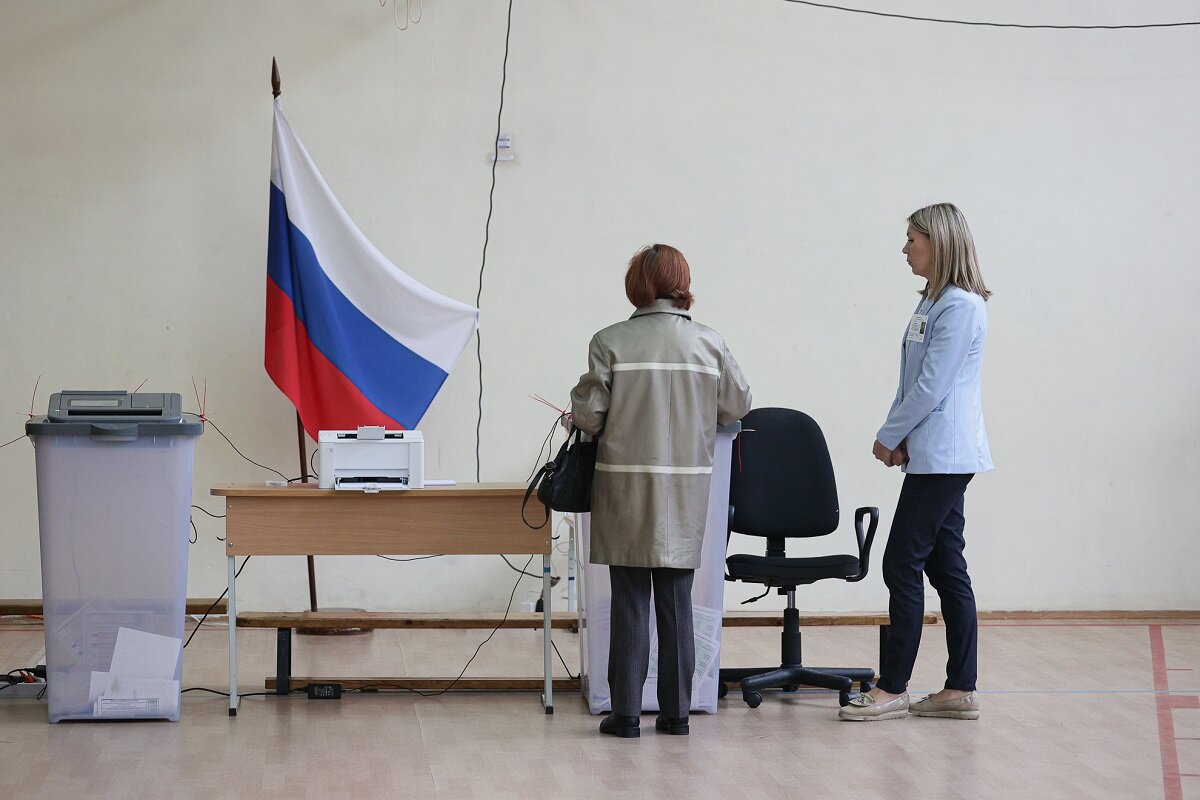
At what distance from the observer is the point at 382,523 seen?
3607 mm

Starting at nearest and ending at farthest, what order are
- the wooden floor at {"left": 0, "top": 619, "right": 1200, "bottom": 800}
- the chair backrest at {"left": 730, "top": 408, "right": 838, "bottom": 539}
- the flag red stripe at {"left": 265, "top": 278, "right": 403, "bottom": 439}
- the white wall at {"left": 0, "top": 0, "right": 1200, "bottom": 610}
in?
the wooden floor at {"left": 0, "top": 619, "right": 1200, "bottom": 800} < the chair backrest at {"left": 730, "top": 408, "right": 838, "bottom": 539} < the flag red stripe at {"left": 265, "top": 278, "right": 403, "bottom": 439} < the white wall at {"left": 0, "top": 0, "right": 1200, "bottom": 610}

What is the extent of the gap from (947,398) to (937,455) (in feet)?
0.55

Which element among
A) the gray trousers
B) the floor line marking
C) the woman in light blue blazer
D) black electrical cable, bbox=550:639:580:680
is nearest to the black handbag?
the gray trousers

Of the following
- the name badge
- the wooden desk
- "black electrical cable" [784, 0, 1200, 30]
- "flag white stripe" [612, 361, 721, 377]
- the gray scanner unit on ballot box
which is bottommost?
the wooden desk

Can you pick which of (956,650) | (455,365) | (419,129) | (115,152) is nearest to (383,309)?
(455,365)

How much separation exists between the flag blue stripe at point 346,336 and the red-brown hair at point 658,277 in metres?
1.74

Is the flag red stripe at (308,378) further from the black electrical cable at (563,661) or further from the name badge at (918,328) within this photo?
the name badge at (918,328)

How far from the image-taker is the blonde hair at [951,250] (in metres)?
3.48

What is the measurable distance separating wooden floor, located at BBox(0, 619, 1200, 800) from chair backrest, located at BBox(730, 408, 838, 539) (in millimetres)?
552

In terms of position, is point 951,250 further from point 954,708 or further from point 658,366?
point 954,708

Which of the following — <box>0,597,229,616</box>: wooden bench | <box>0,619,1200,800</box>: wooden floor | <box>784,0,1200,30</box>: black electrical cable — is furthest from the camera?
<box>784,0,1200,30</box>: black electrical cable

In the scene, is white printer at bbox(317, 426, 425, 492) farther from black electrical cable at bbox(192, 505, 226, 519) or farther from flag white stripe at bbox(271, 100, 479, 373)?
black electrical cable at bbox(192, 505, 226, 519)

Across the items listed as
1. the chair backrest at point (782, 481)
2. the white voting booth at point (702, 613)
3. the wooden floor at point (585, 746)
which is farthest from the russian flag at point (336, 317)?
the white voting booth at point (702, 613)

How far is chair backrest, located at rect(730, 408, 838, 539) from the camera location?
4043 millimetres
